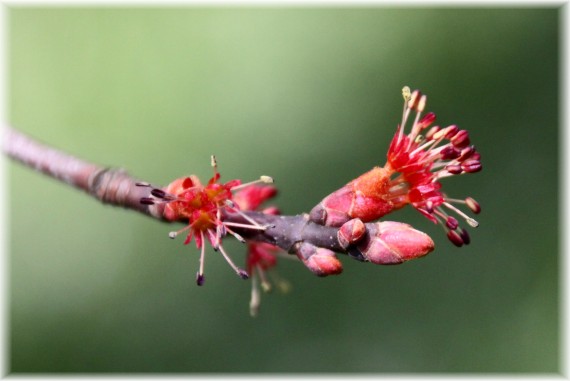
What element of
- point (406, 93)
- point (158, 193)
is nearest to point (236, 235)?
point (158, 193)

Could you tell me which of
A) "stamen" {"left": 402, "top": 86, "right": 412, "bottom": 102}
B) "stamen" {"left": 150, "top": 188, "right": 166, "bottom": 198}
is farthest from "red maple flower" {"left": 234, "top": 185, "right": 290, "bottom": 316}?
"stamen" {"left": 402, "top": 86, "right": 412, "bottom": 102}

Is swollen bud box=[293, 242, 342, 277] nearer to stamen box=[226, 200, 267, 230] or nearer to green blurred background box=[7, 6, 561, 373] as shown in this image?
stamen box=[226, 200, 267, 230]

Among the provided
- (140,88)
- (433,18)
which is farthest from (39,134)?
(433,18)

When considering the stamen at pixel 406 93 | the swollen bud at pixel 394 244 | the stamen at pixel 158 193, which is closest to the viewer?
the swollen bud at pixel 394 244

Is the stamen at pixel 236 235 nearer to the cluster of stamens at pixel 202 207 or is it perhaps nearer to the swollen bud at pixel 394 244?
the cluster of stamens at pixel 202 207


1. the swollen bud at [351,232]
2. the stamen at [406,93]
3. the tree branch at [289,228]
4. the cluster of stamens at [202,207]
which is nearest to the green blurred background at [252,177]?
the tree branch at [289,228]

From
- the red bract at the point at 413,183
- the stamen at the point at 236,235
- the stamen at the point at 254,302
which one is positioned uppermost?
the red bract at the point at 413,183
